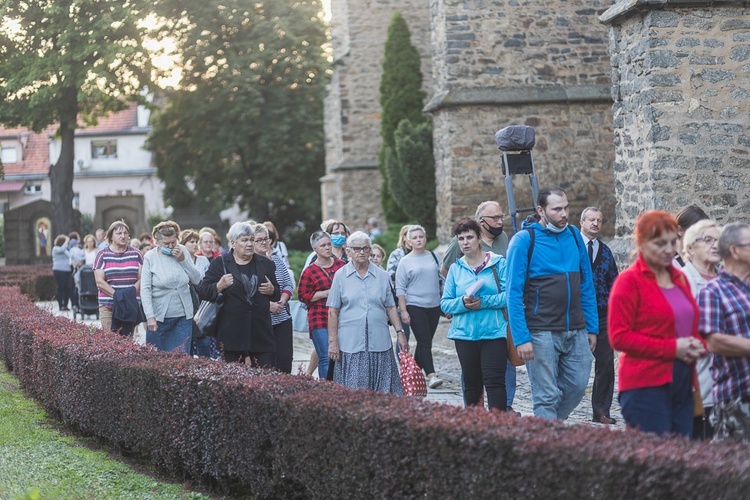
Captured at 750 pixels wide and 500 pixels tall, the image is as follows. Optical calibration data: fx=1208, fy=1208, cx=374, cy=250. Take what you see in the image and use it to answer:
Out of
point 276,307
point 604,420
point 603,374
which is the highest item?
point 276,307

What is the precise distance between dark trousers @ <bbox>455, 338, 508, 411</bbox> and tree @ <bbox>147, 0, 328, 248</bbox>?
33.2 metres

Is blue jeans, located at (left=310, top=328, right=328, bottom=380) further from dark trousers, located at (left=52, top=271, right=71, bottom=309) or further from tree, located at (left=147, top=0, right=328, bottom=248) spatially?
tree, located at (left=147, top=0, right=328, bottom=248)

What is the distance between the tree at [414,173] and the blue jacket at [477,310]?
1747 cm

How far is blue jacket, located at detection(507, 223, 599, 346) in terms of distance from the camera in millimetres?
8008

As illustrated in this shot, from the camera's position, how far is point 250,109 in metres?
41.9

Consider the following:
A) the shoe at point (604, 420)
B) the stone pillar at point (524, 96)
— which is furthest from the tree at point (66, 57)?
the shoe at point (604, 420)

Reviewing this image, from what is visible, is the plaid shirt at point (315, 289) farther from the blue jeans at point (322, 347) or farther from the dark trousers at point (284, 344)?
the dark trousers at point (284, 344)

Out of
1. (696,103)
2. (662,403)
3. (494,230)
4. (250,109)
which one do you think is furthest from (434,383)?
(250,109)

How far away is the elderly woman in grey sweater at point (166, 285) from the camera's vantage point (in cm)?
1155

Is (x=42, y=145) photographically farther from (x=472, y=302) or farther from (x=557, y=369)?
(x=557, y=369)

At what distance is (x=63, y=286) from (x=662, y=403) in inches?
928

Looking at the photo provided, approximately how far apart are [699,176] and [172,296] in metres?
5.71

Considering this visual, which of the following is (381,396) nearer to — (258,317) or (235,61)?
(258,317)

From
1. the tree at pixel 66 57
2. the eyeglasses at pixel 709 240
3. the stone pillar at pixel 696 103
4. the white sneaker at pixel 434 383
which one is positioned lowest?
the white sneaker at pixel 434 383
